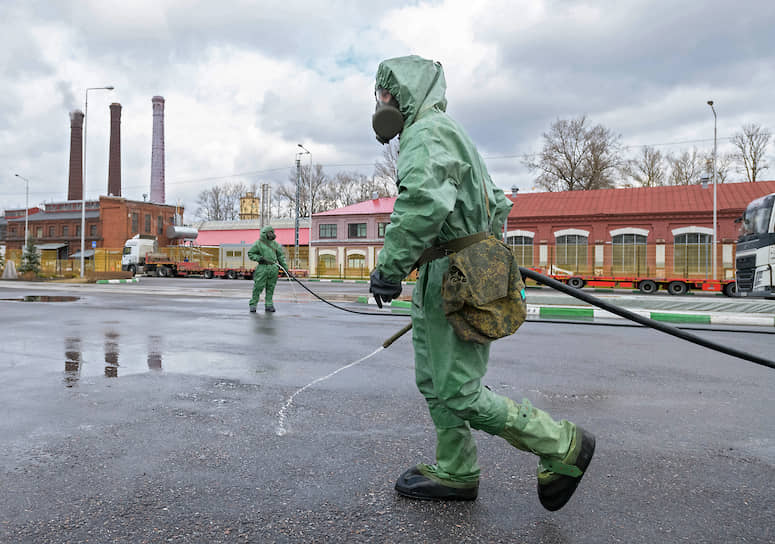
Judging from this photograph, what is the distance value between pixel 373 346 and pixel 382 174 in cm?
4804

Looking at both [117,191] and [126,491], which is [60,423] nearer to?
[126,491]

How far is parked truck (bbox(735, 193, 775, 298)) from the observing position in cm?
1628

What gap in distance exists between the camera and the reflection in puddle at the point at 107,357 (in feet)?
17.4

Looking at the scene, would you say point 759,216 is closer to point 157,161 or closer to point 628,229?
point 628,229

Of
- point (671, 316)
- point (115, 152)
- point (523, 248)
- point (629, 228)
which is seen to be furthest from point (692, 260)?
point (115, 152)

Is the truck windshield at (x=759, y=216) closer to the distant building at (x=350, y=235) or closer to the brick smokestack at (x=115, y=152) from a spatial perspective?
the distant building at (x=350, y=235)

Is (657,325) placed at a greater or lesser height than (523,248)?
lesser

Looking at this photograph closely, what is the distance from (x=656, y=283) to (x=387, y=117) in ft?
85.8

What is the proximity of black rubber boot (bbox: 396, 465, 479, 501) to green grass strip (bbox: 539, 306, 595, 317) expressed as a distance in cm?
1005

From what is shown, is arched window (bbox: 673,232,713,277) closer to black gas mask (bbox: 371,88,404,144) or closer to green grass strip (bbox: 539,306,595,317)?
green grass strip (bbox: 539,306,595,317)

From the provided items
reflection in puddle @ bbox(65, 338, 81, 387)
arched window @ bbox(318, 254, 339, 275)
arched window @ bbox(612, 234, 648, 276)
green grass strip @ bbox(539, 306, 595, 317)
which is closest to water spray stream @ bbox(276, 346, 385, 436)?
reflection in puddle @ bbox(65, 338, 81, 387)

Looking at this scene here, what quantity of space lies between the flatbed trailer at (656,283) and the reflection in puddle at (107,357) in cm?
1932

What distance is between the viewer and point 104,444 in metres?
3.29

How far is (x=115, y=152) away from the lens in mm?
67625
